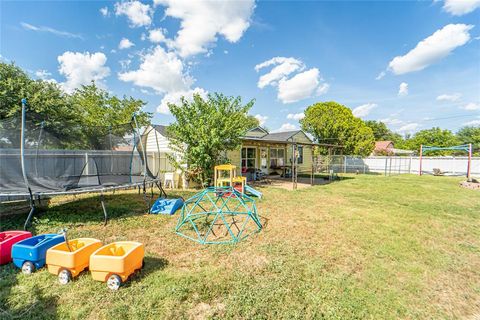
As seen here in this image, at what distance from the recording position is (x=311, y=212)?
580 centimetres

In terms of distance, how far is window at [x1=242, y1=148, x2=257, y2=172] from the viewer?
12.8m

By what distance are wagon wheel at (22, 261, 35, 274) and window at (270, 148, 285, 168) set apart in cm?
1288

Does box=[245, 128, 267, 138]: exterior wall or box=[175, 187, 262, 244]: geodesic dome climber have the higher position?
box=[245, 128, 267, 138]: exterior wall

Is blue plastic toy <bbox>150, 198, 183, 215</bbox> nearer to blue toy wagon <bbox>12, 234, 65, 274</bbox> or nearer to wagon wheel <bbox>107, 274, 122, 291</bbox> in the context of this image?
blue toy wagon <bbox>12, 234, 65, 274</bbox>

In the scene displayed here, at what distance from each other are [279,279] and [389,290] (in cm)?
133

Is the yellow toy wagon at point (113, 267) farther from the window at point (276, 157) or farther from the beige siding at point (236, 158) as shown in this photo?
the window at point (276, 157)

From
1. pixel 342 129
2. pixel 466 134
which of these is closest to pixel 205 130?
pixel 342 129

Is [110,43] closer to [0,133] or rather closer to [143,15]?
[143,15]

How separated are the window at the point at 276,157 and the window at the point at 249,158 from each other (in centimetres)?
175

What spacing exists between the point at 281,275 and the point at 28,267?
10.9ft

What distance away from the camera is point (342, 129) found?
1916cm

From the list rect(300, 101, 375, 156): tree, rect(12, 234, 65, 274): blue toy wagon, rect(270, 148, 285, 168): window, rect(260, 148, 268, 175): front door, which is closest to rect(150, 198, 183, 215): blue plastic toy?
rect(12, 234, 65, 274): blue toy wagon

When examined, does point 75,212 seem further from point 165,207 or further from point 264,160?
point 264,160

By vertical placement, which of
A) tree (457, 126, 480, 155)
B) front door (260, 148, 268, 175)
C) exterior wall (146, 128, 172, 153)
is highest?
tree (457, 126, 480, 155)
